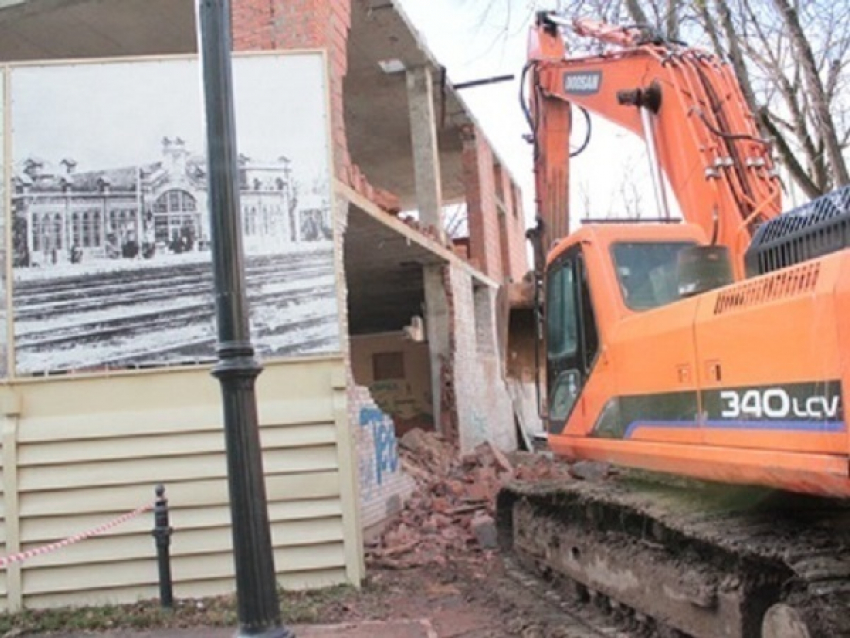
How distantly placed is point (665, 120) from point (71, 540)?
567cm

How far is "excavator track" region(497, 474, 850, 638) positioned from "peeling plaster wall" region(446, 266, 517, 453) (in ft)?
24.1

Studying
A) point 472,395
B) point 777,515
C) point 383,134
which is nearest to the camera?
point 777,515

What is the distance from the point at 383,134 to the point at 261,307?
1039 centimetres

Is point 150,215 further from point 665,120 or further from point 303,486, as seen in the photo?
point 665,120

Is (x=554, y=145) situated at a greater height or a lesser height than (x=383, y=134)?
lesser

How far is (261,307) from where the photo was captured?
8.11 meters

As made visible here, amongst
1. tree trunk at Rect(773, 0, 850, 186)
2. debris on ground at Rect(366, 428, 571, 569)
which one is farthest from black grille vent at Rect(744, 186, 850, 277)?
tree trunk at Rect(773, 0, 850, 186)

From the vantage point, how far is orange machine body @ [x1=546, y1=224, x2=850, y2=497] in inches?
150

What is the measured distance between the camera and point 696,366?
4.88 m

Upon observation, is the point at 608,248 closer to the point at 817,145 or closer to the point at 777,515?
the point at 777,515

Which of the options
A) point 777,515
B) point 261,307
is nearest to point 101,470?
point 261,307

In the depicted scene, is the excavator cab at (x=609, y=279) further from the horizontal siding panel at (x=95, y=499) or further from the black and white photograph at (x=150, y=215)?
the horizontal siding panel at (x=95, y=499)

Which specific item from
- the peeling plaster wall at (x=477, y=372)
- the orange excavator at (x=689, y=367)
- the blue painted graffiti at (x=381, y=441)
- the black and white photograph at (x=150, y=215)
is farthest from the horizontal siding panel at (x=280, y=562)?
the peeling plaster wall at (x=477, y=372)

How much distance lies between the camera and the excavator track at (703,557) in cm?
423
